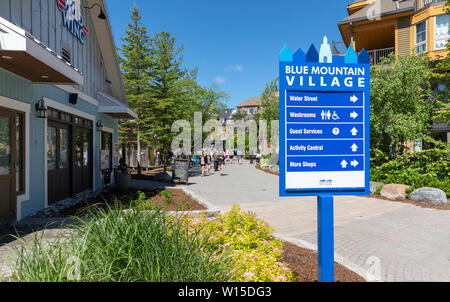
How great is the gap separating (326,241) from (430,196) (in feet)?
27.0

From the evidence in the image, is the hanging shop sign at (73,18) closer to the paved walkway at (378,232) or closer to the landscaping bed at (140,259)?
the paved walkway at (378,232)

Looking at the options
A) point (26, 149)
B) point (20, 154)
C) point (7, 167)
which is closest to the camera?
point (7, 167)

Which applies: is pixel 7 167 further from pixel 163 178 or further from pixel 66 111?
pixel 163 178

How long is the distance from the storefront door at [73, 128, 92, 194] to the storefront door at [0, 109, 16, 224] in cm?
359

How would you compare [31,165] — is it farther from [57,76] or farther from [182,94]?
[182,94]

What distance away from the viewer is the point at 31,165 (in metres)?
6.90

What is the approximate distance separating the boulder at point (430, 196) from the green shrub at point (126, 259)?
345 inches

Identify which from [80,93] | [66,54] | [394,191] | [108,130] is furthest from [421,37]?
[66,54]

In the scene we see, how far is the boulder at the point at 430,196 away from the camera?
28.1 feet

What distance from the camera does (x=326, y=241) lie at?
2.57 meters

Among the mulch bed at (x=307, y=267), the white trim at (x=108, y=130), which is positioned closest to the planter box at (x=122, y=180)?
the white trim at (x=108, y=130)

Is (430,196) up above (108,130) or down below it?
below

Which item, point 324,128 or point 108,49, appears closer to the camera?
point 324,128
